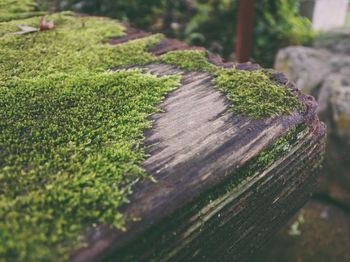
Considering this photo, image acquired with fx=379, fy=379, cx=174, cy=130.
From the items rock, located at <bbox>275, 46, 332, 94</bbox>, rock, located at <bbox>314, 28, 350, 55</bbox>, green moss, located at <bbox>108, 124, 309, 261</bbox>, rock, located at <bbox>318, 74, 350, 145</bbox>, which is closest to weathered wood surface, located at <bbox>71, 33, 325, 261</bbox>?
green moss, located at <bbox>108, 124, 309, 261</bbox>

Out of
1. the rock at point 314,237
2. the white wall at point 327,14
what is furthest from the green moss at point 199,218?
the white wall at point 327,14

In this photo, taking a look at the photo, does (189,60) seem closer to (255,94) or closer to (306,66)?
(255,94)

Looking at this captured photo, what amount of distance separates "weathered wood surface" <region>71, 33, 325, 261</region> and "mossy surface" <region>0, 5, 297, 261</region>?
0.13ft

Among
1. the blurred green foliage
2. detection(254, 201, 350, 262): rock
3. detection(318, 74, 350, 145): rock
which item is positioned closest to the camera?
detection(254, 201, 350, 262): rock

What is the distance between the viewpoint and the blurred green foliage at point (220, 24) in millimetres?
5000

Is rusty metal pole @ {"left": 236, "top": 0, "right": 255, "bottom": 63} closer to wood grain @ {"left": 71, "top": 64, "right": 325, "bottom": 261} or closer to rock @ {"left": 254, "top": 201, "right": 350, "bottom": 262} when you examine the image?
rock @ {"left": 254, "top": 201, "right": 350, "bottom": 262}

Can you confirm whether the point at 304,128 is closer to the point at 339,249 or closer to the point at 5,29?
the point at 5,29

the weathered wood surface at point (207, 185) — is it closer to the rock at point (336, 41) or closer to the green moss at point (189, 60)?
the green moss at point (189, 60)

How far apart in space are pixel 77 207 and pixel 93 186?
7cm

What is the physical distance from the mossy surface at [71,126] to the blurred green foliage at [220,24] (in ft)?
11.0

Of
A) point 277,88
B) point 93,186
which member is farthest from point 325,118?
point 93,186

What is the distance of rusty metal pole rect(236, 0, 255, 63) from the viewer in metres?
3.73

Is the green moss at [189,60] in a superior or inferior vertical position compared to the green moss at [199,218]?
superior

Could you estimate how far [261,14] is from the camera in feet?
17.1
